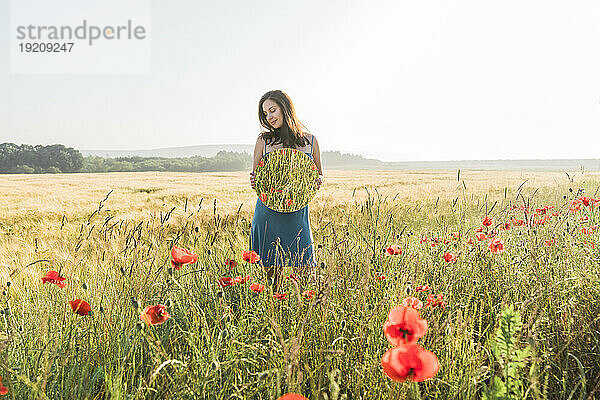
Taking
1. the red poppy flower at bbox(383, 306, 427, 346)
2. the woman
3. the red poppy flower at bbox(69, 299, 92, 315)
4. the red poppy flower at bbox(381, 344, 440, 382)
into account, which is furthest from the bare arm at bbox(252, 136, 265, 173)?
the red poppy flower at bbox(381, 344, 440, 382)

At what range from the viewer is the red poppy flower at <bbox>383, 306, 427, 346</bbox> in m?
0.94

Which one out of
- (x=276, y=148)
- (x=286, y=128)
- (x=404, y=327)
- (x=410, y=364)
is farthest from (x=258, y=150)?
(x=410, y=364)

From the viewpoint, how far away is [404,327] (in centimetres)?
95

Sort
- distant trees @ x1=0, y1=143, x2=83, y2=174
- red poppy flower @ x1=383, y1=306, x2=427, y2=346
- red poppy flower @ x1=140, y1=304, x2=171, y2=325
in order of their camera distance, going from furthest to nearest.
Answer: distant trees @ x1=0, y1=143, x2=83, y2=174, red poppy flower @ x1=140, y1=304, x2=171, y2=325, red poppy flower @ x1=383, y1=306, x2=427, y2=346

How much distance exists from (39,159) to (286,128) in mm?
42148

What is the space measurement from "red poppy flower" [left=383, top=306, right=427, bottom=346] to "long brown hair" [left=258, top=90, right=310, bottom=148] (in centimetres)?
199

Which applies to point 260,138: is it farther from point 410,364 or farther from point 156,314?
point 410,364

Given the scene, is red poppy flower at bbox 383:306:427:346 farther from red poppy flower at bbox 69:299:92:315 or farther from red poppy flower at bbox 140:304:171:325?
red poppy flower at bbox 69:299:92:315

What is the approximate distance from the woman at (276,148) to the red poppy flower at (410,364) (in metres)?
1.95

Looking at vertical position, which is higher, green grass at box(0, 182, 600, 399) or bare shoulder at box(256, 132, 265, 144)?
bare shoulder at box(256, 132, 265, 144)

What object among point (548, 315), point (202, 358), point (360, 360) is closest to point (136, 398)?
point (202, 358)

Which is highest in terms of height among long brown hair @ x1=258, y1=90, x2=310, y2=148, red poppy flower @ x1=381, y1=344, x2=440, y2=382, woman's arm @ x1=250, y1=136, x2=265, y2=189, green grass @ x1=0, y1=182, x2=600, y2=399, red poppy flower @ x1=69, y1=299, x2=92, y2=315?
long brown hair @ x1=258, y1=90, x2=310, y2=148

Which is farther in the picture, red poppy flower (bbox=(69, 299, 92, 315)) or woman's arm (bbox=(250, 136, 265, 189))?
woman's arm (bbox=(250, 136, 265, 189))

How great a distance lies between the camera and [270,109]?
9.30ft
